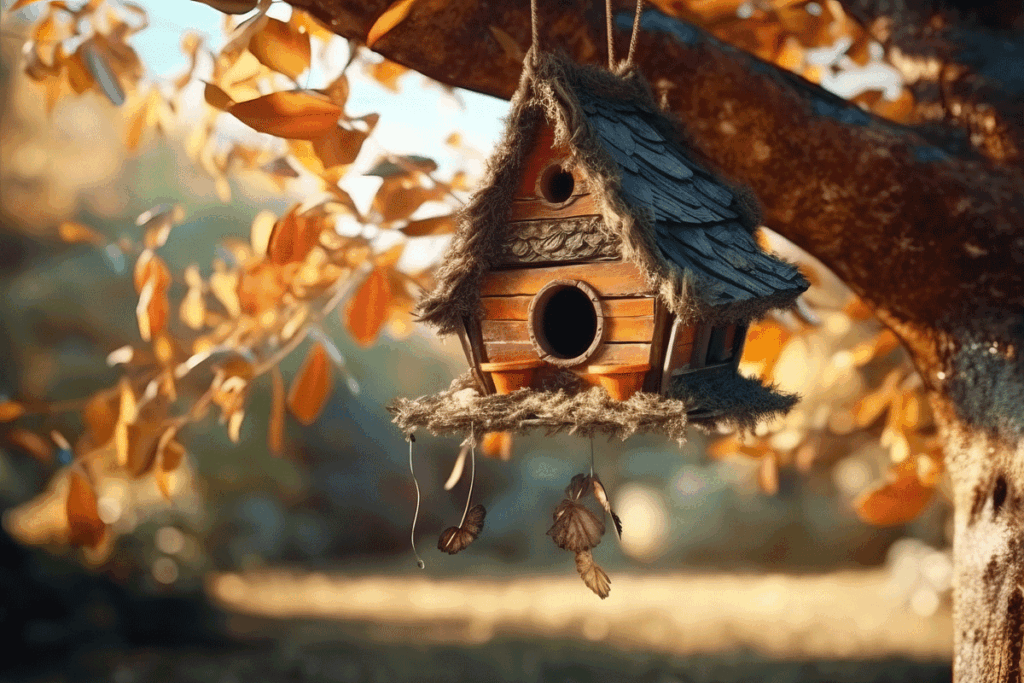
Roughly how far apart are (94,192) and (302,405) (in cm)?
319

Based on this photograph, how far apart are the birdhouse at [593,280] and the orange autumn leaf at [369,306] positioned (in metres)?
0.44

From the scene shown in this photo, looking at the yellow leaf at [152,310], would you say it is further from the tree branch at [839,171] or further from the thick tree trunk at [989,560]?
the thick tree trunk at [989,560]

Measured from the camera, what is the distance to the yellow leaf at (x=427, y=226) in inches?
54.9

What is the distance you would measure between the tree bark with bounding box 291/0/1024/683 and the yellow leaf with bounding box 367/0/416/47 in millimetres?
149

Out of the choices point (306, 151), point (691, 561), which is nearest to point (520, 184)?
point (306, 151)

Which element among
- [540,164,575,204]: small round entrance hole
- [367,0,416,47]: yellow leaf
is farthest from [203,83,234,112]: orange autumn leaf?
[540,164,575,204]: small round entrance hole

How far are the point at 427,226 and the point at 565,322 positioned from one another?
366 millimetres

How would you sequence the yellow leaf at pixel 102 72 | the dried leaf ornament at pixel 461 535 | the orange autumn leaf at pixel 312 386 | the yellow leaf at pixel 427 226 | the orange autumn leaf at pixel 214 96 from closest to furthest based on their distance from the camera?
the dried leaf ornament at pixel 461 535 < the orange autumn leaf at pixel 214 96 < the yellow leaf at pixel 102 72 < the yellow leaf at pixel 427 226 < the orange autumn leaf at pixel 312 386

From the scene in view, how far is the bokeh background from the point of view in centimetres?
360

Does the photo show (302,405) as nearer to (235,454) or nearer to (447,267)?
(447,267)

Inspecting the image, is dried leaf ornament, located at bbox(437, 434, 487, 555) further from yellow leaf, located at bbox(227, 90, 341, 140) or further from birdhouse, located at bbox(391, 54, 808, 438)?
yellow leaf, located at bbox(227, 90, 341, 140)

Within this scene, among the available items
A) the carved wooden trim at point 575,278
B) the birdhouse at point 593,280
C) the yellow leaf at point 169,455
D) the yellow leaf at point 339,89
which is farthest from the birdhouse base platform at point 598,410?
the yellow leaf at point 169,455

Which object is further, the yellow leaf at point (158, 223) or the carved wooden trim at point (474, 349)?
the yellow leaf at point (158, 223)

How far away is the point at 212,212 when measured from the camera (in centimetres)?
419
